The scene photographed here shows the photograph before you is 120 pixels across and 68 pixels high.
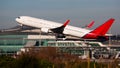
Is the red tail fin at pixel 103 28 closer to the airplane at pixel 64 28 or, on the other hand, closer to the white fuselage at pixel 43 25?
the airplane at pixel 64 28

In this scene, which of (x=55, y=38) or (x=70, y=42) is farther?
(x=55, y=38)

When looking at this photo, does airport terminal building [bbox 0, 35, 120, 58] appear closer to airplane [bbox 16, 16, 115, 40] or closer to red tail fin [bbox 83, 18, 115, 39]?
red tail fin [bbox 83, 18, 115, 39]

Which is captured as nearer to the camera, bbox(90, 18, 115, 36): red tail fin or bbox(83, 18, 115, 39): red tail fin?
bbox(83, 18, 115, 39): red tail fin

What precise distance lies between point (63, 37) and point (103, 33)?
12214 mm

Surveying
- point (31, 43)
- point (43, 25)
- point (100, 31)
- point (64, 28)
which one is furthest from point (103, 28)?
point (31, 43)

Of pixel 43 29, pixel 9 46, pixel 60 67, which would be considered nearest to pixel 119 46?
pixel 43 29

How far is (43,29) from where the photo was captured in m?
92.4

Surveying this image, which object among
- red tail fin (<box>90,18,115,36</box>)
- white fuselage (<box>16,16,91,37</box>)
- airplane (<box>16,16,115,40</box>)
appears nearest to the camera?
white fuselage (<box>16,16,91,37</box>)

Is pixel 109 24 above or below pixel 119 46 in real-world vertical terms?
above

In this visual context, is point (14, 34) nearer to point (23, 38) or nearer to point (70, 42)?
point (23, 38)

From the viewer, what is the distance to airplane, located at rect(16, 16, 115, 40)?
301ft

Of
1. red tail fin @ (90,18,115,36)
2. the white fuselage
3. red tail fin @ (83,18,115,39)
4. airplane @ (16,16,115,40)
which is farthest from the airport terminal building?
red tail fin @ (90,18,115,36)

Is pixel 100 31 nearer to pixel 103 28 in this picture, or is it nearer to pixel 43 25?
pixel 103 28

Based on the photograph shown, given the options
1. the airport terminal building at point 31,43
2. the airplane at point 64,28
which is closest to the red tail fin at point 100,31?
the airplane at point 64,28
